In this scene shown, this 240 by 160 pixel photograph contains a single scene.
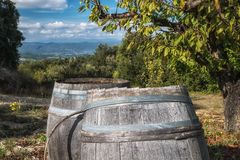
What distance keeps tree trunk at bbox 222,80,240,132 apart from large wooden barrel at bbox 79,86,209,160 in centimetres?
749

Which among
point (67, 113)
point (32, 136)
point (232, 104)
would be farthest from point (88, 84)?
point (232, 104)

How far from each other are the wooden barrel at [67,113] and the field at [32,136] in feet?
9.75

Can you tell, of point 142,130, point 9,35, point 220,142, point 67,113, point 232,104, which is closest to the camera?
point 142,130

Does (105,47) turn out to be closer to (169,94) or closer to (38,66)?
(38,66)

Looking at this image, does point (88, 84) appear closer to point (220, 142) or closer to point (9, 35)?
point (220, 142)

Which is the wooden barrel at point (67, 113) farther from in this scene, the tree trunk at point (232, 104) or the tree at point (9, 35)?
the tree at point (9, 35)

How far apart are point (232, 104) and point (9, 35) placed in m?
25.7

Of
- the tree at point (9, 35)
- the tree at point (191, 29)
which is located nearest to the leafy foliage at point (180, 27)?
the tree at point (191, 29)

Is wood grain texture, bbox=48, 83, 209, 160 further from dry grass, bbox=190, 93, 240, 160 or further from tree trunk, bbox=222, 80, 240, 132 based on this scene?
tree trunk, bbox=222, 80, 240, 132

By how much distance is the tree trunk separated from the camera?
1064 centimetres

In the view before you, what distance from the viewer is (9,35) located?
110ft

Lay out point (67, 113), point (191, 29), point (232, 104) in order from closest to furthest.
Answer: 1. point (67, 113)
2. point (191, 29)
3. point (232, 104)

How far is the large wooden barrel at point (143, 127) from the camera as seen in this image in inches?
127

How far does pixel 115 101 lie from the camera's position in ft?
11.0
